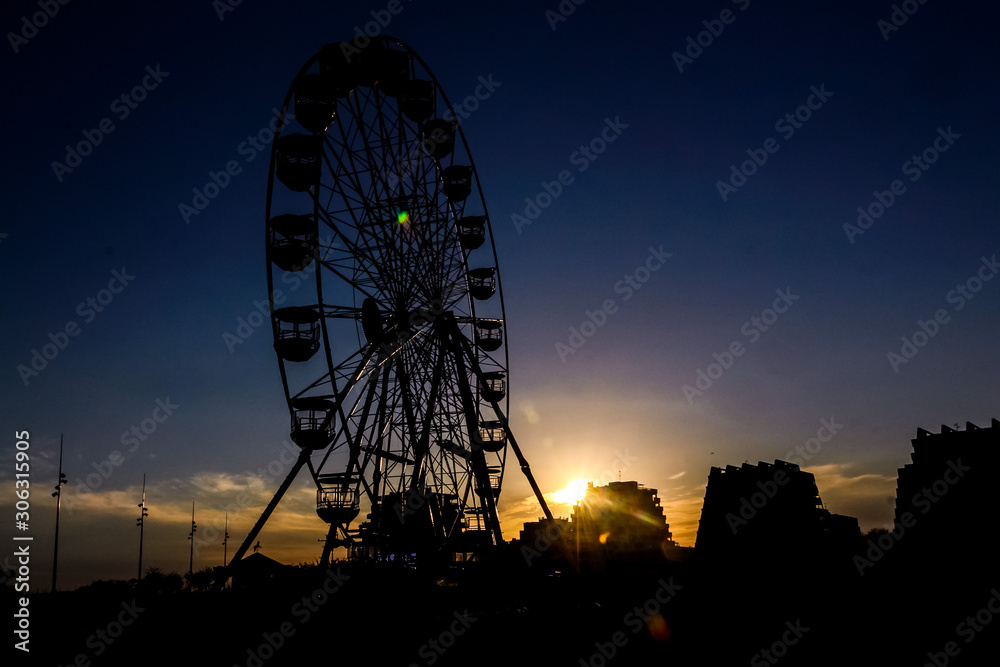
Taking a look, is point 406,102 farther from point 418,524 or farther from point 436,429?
point 418,524

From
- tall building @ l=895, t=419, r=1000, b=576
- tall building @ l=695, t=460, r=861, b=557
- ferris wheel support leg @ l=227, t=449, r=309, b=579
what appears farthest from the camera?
ferris wheel support leg @ l=227, t=449, r=309, b=579

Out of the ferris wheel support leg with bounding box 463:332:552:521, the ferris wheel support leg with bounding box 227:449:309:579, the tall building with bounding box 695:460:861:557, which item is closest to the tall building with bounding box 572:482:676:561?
the ferris wheel support leg with bounding box 463:332:552:521

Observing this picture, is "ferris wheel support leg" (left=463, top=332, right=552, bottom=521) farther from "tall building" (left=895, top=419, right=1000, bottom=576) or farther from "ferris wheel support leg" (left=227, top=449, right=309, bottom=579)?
"tall building" (left=895, top=419, right=1000, bottom=576)

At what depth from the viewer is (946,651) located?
1086cm

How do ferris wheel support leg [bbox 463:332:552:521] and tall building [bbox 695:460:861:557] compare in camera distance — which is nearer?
tall building [bbox 695:460:861:557]

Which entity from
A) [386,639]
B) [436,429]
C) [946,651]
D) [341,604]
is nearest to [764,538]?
[946,651]

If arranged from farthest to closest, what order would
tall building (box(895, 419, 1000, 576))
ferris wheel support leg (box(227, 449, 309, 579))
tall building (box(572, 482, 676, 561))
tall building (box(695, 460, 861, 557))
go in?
tall building (box(572, 482, 676, 561)) → ferris wheel support leg (box(227, 449, 309, 579)) → tall building (box(695, 460, 861, 557)) → tall building (box(895, 419, 1000, 576))

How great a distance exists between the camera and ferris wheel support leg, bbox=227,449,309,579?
2091cm

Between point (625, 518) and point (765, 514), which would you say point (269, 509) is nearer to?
point (765, 514)

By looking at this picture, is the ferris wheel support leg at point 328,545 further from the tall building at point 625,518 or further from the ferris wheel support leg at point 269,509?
the tall building at point 625,518

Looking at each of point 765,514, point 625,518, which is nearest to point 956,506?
point 765,514

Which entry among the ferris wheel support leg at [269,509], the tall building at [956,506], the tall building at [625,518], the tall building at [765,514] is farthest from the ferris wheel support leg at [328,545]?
the tall building at [625,518]

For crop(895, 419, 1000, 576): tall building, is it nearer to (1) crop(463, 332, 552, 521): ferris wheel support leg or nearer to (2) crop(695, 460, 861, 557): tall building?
(2) crop(695, 460, 861, 557): tall building

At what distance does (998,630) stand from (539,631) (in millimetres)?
10133
